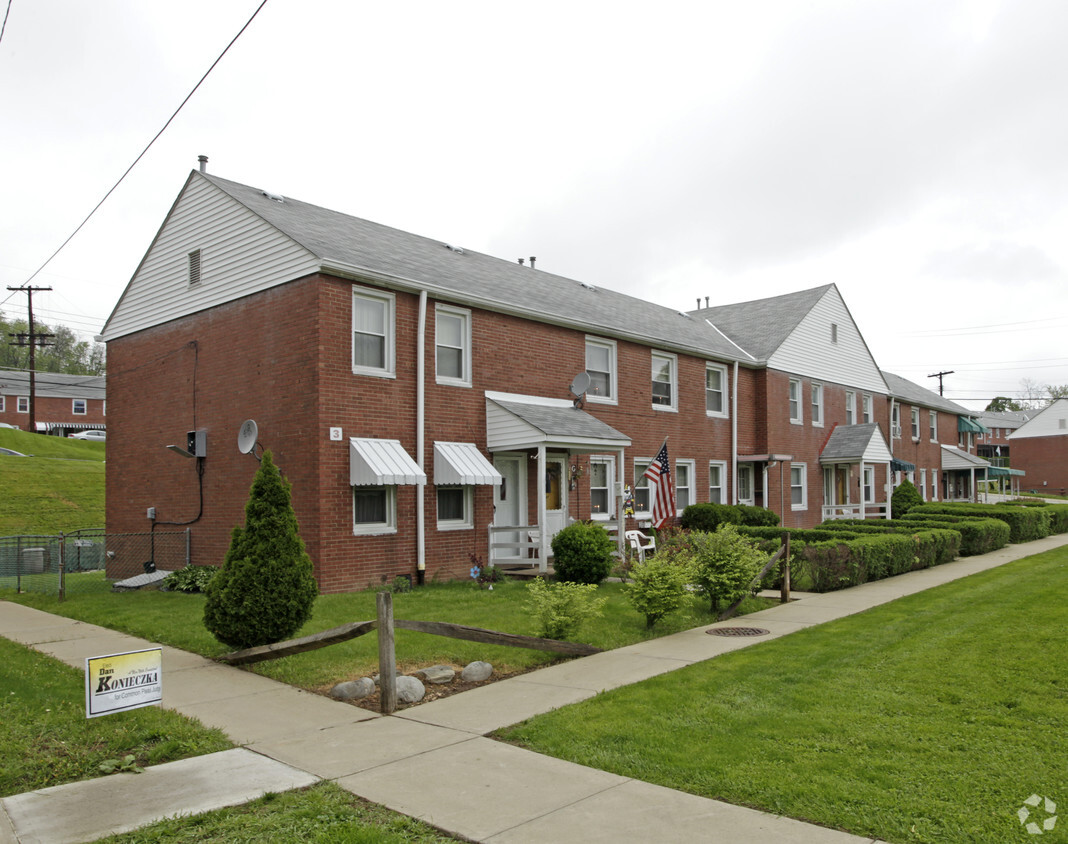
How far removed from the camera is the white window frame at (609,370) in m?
20.3

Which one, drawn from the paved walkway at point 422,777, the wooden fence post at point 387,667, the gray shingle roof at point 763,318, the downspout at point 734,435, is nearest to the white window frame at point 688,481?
the downspout at point 734,435

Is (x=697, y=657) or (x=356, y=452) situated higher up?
(x=356, y=452)

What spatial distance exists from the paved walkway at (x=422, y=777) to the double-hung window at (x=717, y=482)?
1575 cm

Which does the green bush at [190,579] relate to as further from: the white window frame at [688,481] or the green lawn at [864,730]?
the white window frame at [688,481]

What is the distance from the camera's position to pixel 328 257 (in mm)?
14555

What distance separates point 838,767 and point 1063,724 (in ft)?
6.70

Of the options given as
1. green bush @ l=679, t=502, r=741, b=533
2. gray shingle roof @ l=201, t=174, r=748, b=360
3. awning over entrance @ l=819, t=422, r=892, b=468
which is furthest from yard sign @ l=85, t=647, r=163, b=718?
awning over entrance @ l=819, t=422, r=892, b=468

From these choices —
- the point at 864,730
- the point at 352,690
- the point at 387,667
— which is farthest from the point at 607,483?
the point at 864,730

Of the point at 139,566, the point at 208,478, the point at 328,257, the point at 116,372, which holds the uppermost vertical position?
the point at 328,257

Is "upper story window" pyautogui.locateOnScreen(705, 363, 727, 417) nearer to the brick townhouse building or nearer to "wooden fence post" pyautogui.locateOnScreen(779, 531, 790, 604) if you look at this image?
the brick townhouse building

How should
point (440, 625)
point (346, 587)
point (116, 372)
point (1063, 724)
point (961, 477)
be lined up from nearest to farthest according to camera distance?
point (1063, 724) → point (440, 625) → point (346, 587) → point (116, 372) → point (961, 477)

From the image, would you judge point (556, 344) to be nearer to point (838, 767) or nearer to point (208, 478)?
point (208, 478)

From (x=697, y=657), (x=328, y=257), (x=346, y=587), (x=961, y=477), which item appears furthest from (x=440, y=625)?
(x=961, y=477)

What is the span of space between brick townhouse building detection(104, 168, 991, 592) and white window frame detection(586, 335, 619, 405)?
53mm
